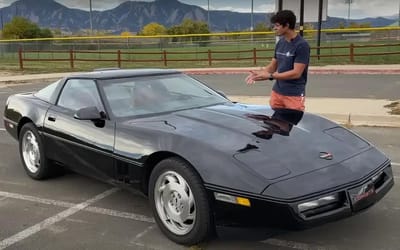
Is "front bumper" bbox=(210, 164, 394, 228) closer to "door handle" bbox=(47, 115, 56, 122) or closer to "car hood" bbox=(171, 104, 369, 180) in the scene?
"car hood" bbox=(171, 104, 369, 180)

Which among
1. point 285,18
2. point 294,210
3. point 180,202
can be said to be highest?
point 285,18

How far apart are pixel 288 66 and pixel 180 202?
2.30m

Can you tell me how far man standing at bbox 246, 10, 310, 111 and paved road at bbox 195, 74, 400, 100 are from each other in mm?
7508

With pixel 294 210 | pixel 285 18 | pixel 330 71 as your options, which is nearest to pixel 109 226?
pixel 294 210

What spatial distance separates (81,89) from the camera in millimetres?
5066

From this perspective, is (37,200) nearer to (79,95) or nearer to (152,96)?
(79,95)

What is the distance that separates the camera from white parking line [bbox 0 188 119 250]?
4004mm

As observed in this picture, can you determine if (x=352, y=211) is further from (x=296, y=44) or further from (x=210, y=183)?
(x=296, y=44)

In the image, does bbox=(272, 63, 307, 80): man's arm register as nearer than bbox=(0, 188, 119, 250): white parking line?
No

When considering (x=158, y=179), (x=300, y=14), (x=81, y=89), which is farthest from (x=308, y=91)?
(x=300, y=14)

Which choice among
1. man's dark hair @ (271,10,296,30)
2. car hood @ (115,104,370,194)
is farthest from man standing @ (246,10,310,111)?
car hood @ (115,104,370,194)

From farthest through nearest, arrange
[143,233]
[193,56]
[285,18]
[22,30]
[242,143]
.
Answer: [22,30] → [193,56] → [285,18] → [143,233] → [242,143]

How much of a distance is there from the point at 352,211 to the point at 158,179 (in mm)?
1423

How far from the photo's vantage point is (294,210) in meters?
3.18
